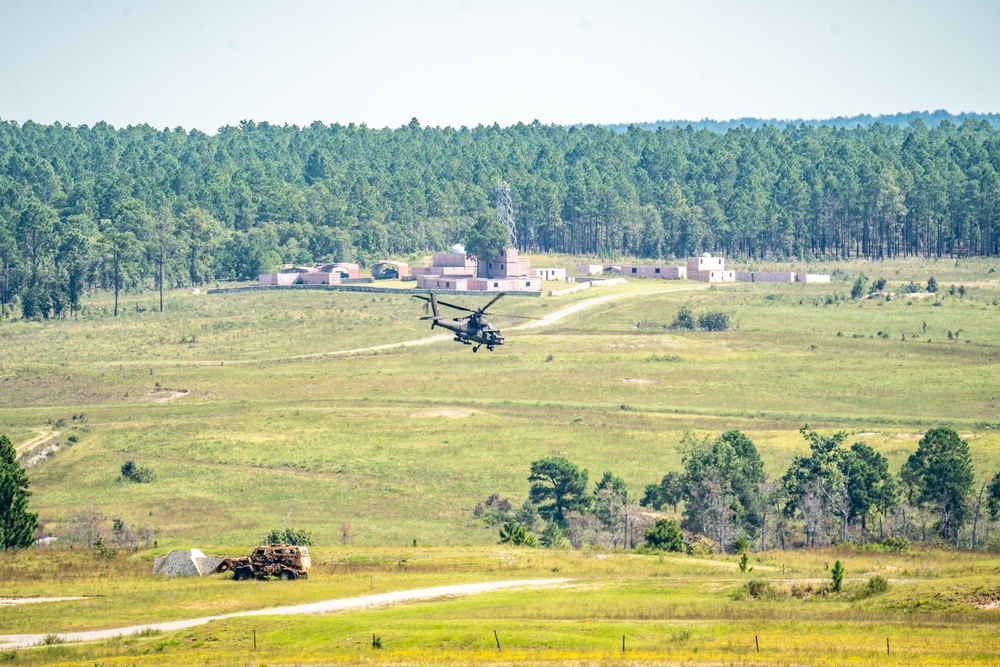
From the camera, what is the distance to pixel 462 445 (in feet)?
382

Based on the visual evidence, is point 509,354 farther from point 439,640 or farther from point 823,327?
point 439,640

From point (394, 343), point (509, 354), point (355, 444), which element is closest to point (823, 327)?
point (509, 354)

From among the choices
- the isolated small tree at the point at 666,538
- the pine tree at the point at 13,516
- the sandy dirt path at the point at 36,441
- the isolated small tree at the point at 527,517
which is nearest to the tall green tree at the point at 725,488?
the isolated small tree at the point at 527,517

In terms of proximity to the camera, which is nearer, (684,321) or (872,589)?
(872,589)

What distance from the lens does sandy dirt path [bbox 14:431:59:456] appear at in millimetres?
115562

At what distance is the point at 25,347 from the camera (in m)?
176

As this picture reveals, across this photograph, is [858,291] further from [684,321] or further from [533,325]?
[533,325]

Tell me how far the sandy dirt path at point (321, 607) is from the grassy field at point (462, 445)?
A: 1634mm

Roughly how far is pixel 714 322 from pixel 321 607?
121m

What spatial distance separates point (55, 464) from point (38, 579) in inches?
2012

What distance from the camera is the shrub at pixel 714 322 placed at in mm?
170250

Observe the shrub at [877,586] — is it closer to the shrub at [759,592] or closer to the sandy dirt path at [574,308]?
the shrub at [759,592]

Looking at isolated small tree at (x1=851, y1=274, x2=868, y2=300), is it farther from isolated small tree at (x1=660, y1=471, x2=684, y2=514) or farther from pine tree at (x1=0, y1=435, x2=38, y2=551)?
pine tree at (x1=0, y1=435, x2=38, y2=551)

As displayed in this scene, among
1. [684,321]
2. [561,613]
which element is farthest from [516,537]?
[684,321]
